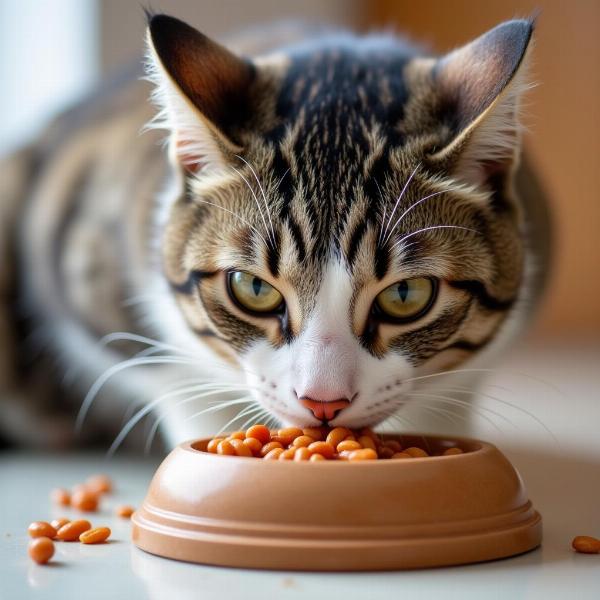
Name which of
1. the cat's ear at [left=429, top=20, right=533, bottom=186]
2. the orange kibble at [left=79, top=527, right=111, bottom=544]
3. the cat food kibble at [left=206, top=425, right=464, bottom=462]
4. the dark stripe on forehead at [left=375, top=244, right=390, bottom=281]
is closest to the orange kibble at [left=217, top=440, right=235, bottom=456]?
the cat food kibble at [left=206, top=425, right=464, bottom=462]

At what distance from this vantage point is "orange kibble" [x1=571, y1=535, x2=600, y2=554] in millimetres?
1395

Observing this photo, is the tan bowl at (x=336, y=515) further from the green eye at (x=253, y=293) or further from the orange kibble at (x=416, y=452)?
the green eye at (x=253, y=293)

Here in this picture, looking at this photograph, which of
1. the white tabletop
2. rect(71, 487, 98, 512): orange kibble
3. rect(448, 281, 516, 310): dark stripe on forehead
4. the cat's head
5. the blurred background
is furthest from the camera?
the blurred background

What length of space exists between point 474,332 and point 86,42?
2721 mm

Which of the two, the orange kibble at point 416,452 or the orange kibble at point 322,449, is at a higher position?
the orange kibble at point 322,449

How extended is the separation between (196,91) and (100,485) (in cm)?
77

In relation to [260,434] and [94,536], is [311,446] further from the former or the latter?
[94,536]

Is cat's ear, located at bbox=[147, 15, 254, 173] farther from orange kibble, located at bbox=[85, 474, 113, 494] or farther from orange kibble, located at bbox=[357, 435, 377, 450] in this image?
orange kibble, located at bbox=[85, 474, 113, 494]

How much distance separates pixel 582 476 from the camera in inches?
80.5

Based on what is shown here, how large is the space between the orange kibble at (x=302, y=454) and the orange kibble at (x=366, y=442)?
0.10m

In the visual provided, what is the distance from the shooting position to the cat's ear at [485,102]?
4.82 feet

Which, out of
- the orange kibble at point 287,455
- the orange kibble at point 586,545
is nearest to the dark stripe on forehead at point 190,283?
the orange kibble at point 287,455

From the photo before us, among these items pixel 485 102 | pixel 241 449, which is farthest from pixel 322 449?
pixel 485 102

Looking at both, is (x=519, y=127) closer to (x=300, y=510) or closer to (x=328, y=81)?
(x=328, y=81)
